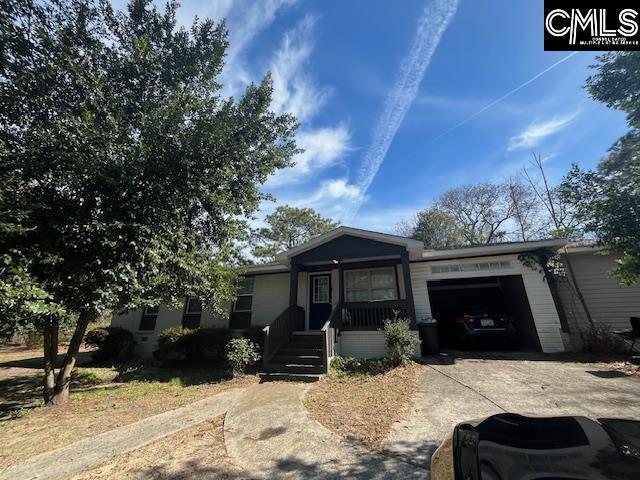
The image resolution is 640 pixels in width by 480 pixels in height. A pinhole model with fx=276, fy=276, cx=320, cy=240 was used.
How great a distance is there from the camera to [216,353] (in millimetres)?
10102

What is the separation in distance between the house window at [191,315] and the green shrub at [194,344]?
1979 millimetres

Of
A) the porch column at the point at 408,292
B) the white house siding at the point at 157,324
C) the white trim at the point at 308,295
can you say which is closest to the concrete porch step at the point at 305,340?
the white trim at the point at 308,295

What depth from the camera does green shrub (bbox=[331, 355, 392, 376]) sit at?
7.73 m

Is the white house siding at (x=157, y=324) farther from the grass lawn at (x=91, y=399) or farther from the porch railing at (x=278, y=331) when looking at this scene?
the porch railing at (x=278, y=331)

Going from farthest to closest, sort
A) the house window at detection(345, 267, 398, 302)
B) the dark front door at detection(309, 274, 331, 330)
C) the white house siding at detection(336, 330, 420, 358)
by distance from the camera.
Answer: the dark front door at detection(309, 274, 331, 330)
the house window at detection(345, 267, 398, 302)
the white house siding at detection(336, 330, 420, 358)

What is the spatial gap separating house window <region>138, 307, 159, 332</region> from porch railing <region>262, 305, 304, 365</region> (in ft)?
24.7

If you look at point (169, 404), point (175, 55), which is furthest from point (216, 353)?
point (175, 55)

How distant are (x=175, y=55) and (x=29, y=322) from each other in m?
8.83

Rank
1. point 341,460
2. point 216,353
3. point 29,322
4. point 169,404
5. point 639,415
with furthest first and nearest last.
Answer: point 216,353, point 169,404, point 29,322, point 639,415, point 341,460

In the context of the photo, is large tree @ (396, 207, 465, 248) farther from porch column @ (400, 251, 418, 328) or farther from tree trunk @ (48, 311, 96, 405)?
tree trunk @ (48, 311, 96, 405)

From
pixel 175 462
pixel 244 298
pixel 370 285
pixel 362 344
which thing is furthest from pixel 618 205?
pixel 244 298

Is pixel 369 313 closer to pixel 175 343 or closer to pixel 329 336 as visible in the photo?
pixel 329 336

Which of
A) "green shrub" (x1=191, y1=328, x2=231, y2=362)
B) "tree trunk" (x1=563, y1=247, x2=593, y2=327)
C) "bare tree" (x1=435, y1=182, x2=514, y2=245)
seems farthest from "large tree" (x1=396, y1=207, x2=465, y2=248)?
"green shrub" (x1=191, y1=328, x2=231, y2=362)

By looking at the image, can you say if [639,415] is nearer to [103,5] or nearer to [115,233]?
[115,233]
